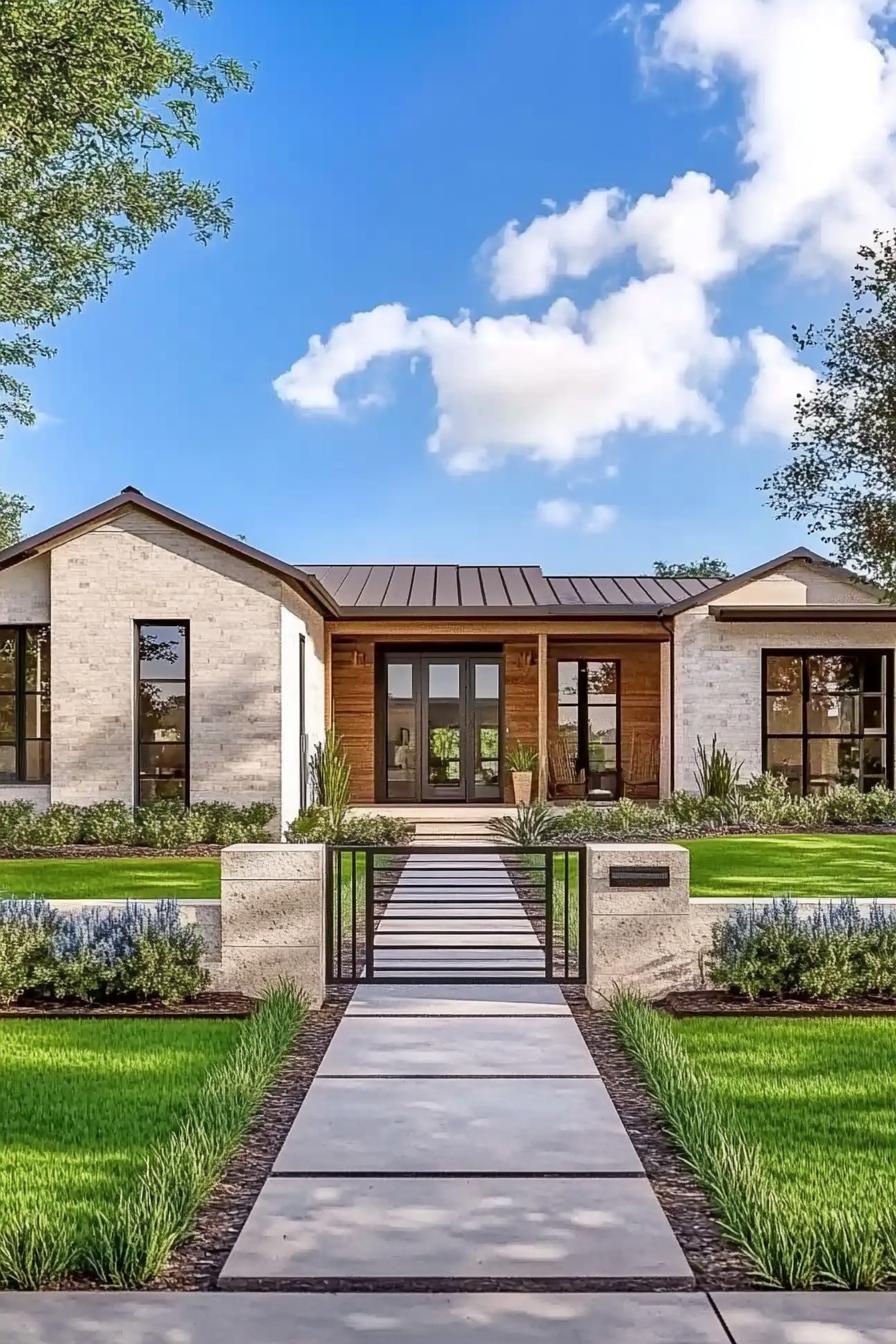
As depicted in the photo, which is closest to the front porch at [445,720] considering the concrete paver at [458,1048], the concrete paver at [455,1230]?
the concrete paver at [458,1048]

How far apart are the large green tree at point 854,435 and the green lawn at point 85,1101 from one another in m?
8.96

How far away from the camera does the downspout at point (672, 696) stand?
1814cm

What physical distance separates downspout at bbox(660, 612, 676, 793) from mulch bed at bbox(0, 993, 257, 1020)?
11.9 meters

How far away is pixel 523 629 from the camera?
18.5 m

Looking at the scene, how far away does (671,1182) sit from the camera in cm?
414

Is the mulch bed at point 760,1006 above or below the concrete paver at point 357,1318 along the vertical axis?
below

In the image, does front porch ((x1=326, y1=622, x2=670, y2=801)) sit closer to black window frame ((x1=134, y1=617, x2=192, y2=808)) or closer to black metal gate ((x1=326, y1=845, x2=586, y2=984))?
black window frame ((x1=134, y1=617, x2=192, y2=808))

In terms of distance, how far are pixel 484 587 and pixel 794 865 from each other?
8.84 m

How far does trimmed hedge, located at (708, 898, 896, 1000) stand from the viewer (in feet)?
22.7

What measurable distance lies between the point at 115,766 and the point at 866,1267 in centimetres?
1276

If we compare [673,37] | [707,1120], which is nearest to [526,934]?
[707,1120]

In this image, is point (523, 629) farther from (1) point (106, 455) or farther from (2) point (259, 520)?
(2) point (259, 520)

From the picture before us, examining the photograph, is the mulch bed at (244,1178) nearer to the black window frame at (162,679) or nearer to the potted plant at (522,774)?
the black window frame at (162,679)

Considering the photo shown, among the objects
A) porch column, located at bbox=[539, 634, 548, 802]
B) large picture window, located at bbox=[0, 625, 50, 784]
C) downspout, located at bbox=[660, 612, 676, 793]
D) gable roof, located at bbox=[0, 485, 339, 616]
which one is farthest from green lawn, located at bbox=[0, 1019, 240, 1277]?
downspout, located at bbox=[660, 612, 676, 793]
